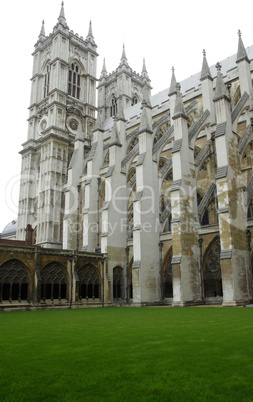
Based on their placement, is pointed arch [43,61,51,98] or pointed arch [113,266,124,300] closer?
pointed arch [113,266,124,300]

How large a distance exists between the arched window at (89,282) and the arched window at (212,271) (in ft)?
27.4

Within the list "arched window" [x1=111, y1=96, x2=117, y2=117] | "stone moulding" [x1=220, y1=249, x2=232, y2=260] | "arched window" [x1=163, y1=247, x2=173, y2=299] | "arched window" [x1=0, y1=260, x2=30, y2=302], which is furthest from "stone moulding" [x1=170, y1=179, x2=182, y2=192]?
"arched window" [x1=111, y1=96, x2=117, y2=117]

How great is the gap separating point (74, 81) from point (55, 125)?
928cm

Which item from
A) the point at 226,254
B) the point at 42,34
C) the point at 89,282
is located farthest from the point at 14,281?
the point at 42,34

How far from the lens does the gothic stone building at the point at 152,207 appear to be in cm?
2153

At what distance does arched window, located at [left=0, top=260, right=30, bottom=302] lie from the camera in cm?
2154

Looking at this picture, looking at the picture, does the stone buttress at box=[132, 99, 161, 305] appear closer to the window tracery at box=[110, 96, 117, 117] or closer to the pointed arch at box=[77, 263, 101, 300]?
the pointed arch at box=[77, 263, 101, 300]

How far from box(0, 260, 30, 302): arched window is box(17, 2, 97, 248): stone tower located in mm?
13582

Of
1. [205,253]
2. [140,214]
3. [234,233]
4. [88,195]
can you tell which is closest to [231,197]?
[234,233]

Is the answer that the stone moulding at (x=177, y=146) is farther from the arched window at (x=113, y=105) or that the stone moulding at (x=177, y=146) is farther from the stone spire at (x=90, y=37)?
the stone spire at (x=90, y=37)

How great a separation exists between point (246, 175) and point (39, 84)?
3445 cm

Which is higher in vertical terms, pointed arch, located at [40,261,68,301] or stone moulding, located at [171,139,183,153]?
stone moulding, located at [171,139,183,153]

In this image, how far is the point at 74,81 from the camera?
4716 centimetres

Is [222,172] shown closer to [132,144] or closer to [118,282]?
[118,282]
